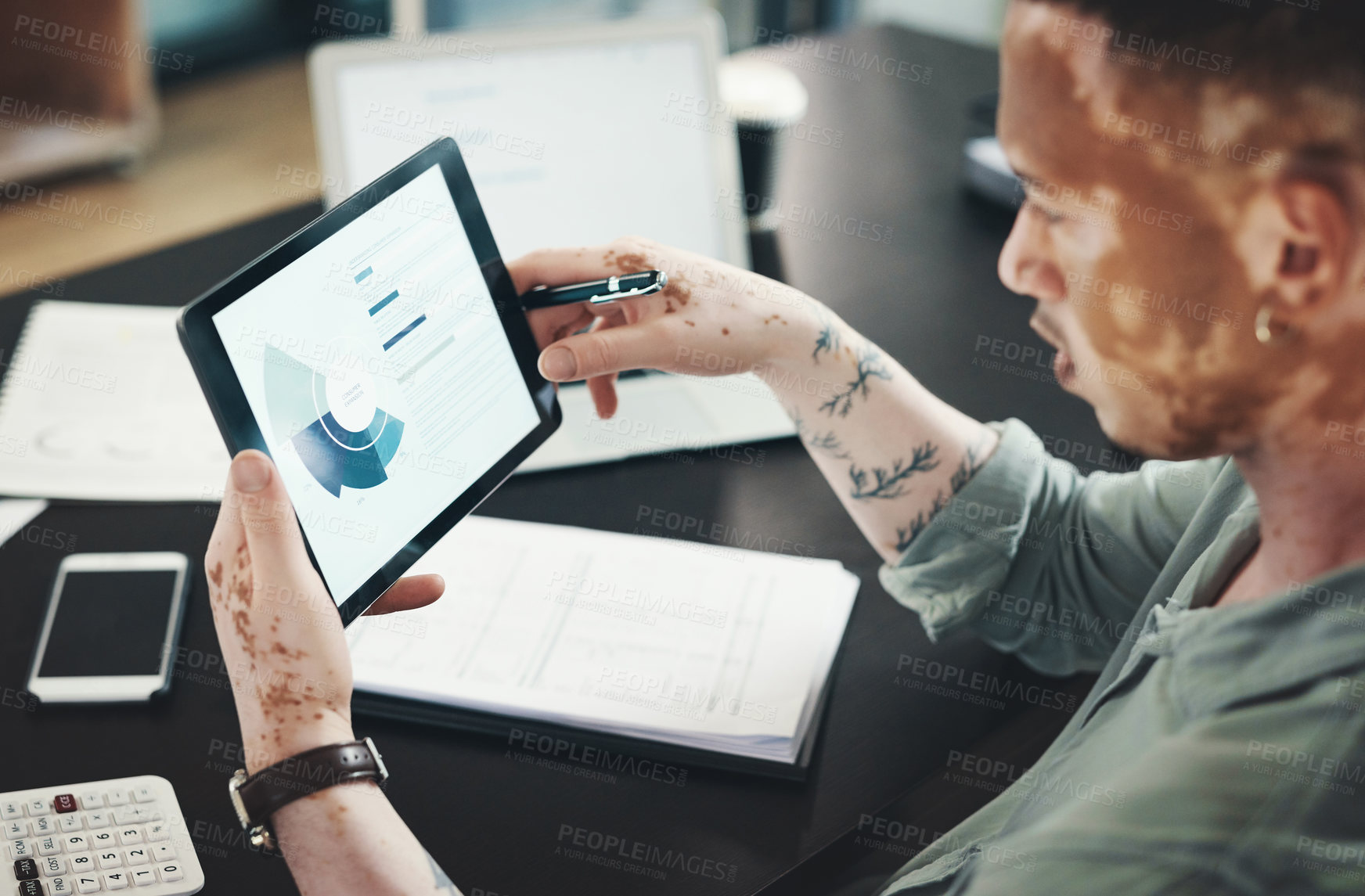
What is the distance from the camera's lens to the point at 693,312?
91cm

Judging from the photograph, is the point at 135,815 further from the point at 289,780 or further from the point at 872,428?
the point at 872,428

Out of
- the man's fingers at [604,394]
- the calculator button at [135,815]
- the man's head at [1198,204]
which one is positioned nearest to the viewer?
the man's head at [1198,204]

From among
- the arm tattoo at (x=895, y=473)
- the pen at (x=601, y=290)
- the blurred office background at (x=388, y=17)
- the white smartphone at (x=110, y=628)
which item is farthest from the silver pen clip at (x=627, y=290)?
the blurred office background at (x=388, y=17)

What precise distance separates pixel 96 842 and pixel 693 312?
575 mm

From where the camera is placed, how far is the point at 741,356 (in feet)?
3.06

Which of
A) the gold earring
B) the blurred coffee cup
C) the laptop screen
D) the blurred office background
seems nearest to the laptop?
the laptop screen

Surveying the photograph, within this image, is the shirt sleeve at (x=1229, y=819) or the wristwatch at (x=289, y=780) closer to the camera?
the shirt sleeve at (x=1229, y=819)

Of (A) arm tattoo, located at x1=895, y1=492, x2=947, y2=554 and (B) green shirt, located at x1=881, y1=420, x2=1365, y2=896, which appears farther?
(A) arm tattoo, located at x1=895, y1=492, x2=947, y2=554

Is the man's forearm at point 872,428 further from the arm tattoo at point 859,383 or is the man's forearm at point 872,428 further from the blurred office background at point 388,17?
the blurred office background at point 388,17

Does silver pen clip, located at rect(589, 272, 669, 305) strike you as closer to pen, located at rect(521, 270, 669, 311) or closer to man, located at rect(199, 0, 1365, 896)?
pen, located at rect(521, 270, 669, 311)

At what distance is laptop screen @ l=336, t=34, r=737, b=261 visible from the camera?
1.25 m

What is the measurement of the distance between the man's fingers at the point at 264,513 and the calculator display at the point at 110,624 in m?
0.30

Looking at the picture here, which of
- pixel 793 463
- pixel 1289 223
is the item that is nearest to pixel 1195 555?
pixel 1289 223

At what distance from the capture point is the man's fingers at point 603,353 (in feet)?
2.83
